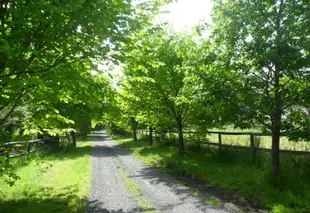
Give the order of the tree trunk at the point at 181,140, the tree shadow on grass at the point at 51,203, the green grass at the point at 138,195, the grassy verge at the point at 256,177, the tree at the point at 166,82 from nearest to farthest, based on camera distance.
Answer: the grassy verge at the point at 256,177 → the tree shadow on grass at the point at 51,203 → the green grass at the point at 138,195 → the tree at the point at 166,82 → the tree trunk at the point at 181,140

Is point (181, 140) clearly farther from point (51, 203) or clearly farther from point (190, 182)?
point (51, 203)

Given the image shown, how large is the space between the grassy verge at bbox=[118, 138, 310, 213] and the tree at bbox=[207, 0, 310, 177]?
1.86 ft

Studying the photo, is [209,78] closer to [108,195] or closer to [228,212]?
[228,212]

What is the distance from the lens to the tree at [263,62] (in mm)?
6453

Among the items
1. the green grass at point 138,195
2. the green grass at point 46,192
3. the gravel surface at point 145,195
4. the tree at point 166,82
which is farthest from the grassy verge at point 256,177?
the green grass at point 46,192

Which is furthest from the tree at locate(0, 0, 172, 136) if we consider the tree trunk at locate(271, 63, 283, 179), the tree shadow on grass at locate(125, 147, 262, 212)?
the tree shadow on grass at locate(125, 147, 262, 212)

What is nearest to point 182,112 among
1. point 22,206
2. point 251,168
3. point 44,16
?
point 251,168

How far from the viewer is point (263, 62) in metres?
7.14

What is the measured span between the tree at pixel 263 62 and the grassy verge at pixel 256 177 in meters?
0.57

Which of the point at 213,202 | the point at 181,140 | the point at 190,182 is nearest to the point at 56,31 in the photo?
the point at 213,202

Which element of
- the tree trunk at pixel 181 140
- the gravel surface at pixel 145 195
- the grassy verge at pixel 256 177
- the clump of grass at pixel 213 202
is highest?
the tree trunk at pixel 181 140

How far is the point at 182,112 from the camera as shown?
15906 millimetres

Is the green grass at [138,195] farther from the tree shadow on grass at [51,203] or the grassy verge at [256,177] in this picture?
the grassy verge at [256,177]

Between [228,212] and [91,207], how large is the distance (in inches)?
143
